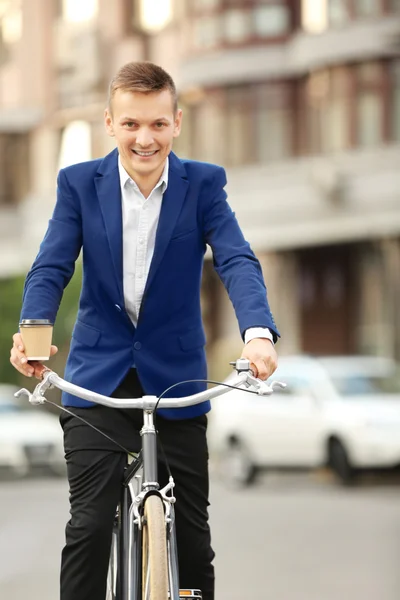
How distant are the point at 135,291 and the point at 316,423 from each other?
14.7 meters

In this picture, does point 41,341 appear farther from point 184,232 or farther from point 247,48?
point 247,48

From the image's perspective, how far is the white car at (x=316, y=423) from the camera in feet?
60.2

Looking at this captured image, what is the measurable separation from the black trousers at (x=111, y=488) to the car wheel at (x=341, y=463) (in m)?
14.0

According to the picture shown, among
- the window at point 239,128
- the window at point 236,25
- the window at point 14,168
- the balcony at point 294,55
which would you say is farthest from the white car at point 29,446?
the window at point 14,168

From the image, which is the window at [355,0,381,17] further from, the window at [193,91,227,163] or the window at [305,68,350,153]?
the window at [193,91,227,163]

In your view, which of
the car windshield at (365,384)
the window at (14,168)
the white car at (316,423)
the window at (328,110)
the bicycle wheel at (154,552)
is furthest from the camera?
the window at (14,168)

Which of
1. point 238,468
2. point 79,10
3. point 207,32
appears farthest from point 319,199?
point 238,468

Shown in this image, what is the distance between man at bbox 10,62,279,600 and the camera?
14.4ft

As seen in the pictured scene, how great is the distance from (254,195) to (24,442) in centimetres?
1386

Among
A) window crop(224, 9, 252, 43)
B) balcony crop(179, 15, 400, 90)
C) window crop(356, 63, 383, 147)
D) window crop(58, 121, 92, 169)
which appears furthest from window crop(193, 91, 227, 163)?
window crop(58, 121, 92, 169)

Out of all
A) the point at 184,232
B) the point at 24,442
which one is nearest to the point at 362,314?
the point at 24,442

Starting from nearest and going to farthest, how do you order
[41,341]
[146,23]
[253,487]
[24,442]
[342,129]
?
[41,341] < [253,487] < [24,442] < [342,129] < [146,23]

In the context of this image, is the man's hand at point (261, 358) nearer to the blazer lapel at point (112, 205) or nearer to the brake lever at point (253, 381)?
the brake lever at point (253, 381)

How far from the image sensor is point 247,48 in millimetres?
34781
